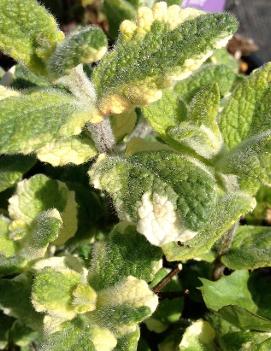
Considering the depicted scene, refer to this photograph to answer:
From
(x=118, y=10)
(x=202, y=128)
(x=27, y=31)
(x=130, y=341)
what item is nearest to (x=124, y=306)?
(x=130, y=341)

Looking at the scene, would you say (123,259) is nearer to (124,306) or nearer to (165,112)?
(124,306)

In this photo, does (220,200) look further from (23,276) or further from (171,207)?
(23,276)

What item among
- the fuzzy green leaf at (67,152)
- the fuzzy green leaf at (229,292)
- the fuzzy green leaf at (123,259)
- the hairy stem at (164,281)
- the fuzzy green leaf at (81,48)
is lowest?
the fuzzy green leaf at (229,292)

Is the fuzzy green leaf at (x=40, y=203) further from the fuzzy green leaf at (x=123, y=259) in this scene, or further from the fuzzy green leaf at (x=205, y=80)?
the fuzzy green leaf at (x=205, y=80)

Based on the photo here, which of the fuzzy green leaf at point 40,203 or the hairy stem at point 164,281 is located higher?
the fuzzy green leaf at point 40,203

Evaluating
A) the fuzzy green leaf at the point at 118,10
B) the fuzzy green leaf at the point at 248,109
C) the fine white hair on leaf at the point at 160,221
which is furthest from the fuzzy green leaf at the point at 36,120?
the fuzzy green leaf at the point at 118,10

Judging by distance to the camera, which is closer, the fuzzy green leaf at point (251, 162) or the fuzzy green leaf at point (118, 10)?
the fuzzy green leaf at point (251, 162)

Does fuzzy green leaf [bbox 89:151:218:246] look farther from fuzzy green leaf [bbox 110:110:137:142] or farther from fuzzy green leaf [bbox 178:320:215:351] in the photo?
fuzzy green leaf [bbox 178:320:215:351]
